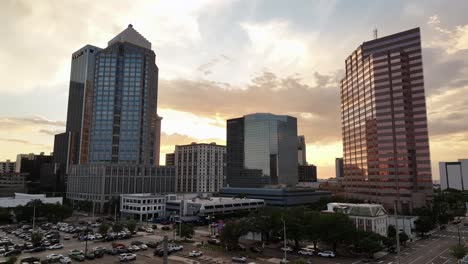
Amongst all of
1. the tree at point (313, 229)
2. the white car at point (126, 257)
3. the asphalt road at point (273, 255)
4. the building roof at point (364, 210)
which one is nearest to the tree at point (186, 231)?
the asphalt road at point (273, 255)

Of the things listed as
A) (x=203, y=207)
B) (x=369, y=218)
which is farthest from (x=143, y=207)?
(x=369, y=218)

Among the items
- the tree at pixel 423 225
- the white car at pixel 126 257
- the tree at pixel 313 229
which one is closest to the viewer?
the white car at pixel 126 257

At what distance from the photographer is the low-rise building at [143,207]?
532 ft

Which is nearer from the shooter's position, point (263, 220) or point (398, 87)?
point (263, 220)

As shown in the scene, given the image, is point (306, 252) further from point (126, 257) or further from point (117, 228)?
point (117, 228)

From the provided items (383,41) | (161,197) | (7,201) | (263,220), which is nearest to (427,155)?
(383,41)

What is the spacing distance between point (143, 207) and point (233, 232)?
85.9 m

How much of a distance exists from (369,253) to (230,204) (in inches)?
3657

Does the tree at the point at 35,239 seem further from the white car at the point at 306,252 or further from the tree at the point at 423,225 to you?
the tree at the point at 423,225

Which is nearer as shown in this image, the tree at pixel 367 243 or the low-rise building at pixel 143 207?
the tree at pixel 367 243

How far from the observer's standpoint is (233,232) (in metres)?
89.4

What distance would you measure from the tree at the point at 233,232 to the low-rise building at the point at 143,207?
8215 cm

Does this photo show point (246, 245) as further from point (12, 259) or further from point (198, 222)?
point (12, 259)

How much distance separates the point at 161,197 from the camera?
16962cm
